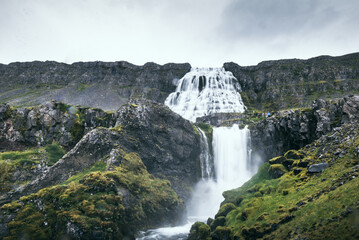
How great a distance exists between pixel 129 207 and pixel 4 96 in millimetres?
127435

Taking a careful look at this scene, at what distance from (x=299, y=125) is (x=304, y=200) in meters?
34.5

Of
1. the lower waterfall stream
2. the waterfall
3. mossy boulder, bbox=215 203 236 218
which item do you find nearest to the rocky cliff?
the waterfall

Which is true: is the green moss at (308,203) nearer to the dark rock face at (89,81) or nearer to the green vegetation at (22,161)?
the green vegetation at (22,161)

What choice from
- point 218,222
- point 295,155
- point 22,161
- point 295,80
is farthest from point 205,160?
point 295,80

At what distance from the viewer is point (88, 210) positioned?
67.3 feet

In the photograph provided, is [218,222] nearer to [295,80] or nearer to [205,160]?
[205,160]

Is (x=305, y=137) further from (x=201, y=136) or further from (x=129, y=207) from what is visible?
(x=129, y=207)

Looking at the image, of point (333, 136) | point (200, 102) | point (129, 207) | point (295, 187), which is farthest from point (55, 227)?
point (200, 102)

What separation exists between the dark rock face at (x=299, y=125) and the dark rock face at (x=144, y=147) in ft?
53.3

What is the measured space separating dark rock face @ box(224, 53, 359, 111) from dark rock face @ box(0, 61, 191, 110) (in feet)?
132

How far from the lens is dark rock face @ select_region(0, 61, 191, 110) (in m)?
118

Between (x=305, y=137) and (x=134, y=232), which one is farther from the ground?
(x=305, y=137)

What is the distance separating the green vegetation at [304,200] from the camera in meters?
13.0

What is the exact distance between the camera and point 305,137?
1797 inches
